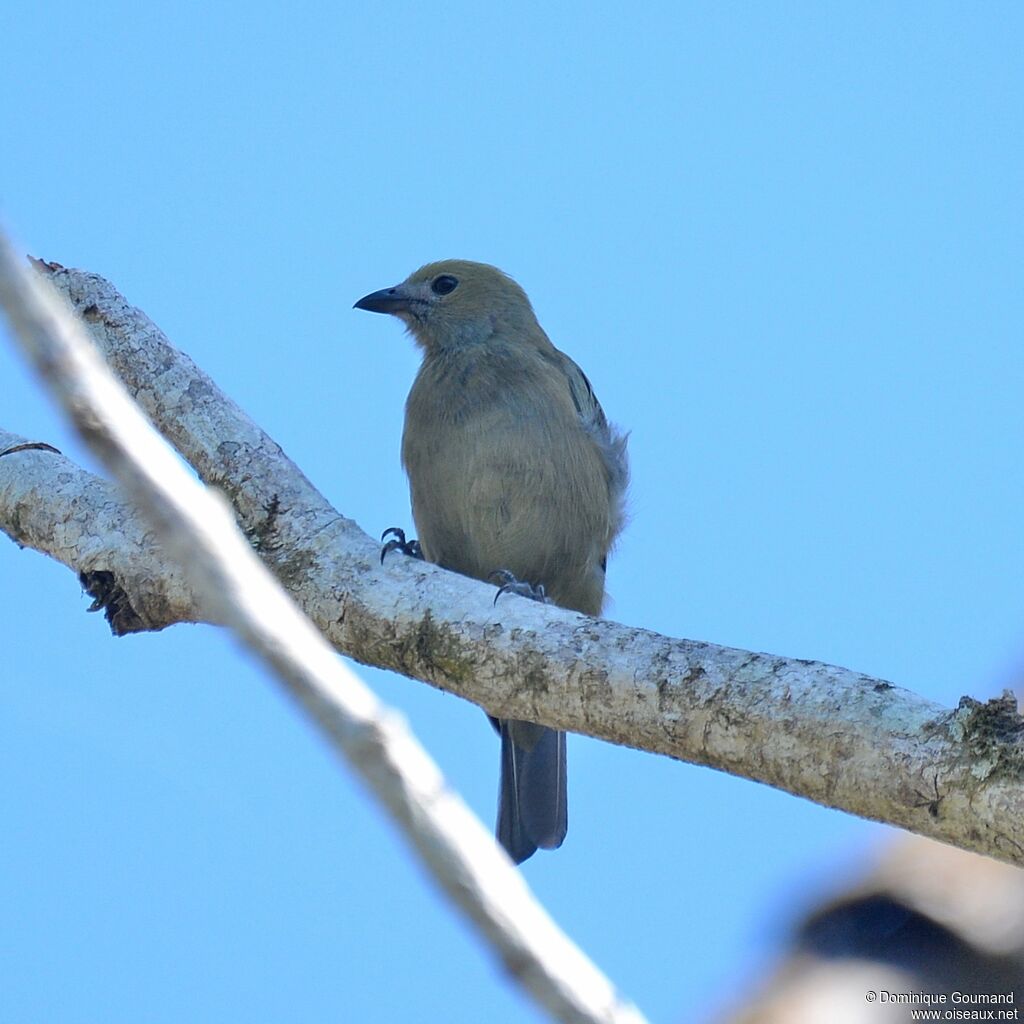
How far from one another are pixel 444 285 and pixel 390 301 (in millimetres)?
327

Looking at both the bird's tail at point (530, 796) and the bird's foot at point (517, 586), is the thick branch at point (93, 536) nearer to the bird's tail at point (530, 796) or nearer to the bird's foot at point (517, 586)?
the bird's foot at point (517, 586)

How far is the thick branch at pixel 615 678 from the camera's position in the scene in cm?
340

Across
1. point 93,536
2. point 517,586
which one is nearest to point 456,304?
point 517,586

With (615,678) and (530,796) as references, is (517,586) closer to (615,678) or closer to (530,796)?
(530,796)

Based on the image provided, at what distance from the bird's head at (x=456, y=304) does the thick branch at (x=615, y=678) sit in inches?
86.3

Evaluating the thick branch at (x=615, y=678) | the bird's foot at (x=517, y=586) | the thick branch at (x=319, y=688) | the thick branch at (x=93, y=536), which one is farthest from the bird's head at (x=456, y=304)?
the thick branch at (x=319, y=688)

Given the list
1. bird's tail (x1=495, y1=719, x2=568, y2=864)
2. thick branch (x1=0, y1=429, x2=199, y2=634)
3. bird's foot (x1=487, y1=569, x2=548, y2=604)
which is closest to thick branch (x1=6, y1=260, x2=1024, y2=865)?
thick branch (x1=0, y1=429, x2=199, y2=634)

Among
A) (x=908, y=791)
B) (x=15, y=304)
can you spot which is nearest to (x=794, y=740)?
(x=908, y=791)

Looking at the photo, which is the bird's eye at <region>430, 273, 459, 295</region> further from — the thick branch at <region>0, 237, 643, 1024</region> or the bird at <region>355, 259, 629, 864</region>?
the thick branch at <region>0, 237, 643, 1024</region>

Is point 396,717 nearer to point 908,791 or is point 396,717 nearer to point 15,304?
point 15,304

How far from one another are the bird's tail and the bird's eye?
2.71 m

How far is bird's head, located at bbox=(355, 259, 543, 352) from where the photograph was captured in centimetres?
780

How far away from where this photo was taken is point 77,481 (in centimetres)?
569

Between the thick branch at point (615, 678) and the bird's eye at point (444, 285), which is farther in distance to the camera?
the bird's eye at point (444, 285)
